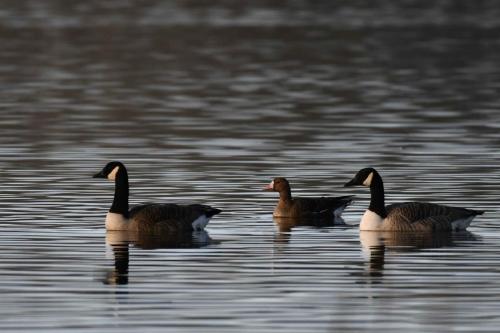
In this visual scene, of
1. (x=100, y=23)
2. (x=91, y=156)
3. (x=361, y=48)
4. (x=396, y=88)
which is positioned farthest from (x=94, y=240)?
(x=100, y=23)

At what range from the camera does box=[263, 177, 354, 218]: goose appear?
2588cm

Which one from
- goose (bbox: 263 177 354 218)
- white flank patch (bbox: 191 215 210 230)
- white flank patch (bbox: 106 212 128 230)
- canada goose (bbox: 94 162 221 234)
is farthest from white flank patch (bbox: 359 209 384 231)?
white flank patch (bbox: 106 212 128 230)

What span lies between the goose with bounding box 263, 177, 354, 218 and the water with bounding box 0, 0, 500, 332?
355mm

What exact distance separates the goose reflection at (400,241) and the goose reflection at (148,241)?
2.20m

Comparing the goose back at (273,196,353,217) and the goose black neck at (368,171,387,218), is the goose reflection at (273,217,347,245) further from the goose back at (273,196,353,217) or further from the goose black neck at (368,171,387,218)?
the goose black neck at (368,171,387,218)

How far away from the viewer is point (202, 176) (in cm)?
3041

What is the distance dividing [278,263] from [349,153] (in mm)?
13493

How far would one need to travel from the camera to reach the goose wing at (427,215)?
24.0 m

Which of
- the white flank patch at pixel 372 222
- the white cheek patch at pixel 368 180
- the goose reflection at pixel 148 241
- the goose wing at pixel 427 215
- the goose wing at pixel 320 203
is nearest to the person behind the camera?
the goose reflection at pixel 148 241

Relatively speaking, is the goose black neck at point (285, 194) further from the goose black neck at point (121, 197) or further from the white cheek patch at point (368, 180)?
the goose black neck at point (121, 197)

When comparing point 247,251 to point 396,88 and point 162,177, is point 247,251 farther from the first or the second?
point 396,88

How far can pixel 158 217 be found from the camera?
24297 millimetres

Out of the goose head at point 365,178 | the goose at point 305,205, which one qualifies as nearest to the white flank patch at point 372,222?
the goose head at point 365,178

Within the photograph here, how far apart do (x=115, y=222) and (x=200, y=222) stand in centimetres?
121
